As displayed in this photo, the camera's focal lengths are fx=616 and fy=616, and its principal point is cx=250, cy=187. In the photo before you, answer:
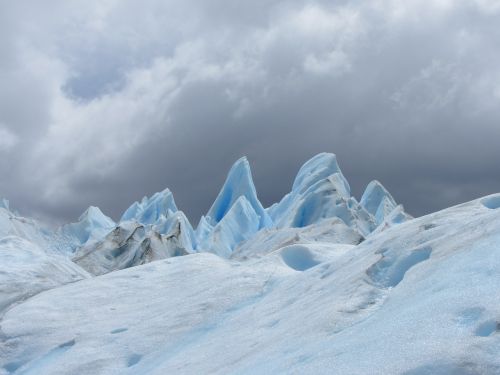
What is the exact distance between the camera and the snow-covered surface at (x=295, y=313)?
12.0ft

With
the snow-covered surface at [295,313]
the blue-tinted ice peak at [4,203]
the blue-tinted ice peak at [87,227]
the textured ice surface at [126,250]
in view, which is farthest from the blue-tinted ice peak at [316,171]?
the snow-covered surface at [295,313]

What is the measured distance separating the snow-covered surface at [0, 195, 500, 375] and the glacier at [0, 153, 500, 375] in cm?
1

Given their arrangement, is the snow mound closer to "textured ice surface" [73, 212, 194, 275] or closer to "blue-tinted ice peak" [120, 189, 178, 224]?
"textured ice surface" [73, 212, 194, 275]

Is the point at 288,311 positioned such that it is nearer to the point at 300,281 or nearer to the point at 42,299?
the point at 300,281

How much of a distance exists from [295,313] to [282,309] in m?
0.40

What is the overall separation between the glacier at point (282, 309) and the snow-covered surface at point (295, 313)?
1 cm

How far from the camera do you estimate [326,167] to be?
39219mm

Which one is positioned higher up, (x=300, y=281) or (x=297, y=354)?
(x=300, y=281)

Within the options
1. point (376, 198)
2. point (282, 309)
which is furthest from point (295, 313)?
point (376, 198)

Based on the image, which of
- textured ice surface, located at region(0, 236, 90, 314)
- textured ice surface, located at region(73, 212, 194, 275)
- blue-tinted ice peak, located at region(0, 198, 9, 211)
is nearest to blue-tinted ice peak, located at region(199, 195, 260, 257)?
textured ice surface, located at region(73, 212, 194, 275)

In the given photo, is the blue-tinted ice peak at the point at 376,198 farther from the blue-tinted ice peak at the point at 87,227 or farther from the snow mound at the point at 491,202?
the snow mound at the point at 491,202

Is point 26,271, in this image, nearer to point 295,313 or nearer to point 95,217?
point 295,313

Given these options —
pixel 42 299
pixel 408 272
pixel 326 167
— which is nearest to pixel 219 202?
pixel 326 167

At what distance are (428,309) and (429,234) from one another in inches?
82.9
